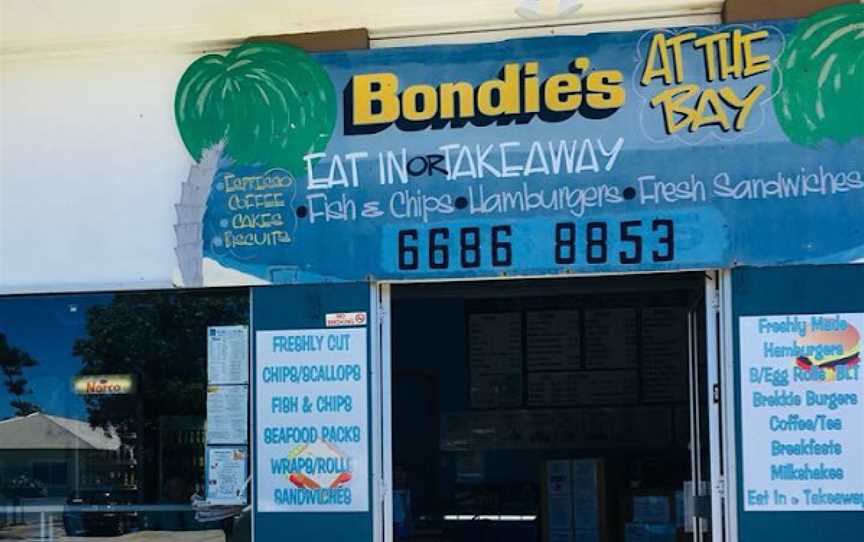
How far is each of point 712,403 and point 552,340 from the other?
14.0 feet

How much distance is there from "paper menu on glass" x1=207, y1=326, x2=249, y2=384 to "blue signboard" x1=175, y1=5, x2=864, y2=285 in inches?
12.9

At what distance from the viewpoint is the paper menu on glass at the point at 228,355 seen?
5660mm

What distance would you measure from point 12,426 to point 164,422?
3.30 feet

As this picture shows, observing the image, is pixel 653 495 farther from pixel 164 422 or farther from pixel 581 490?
pixel 164 422

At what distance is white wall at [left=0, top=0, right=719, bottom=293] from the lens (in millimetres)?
5578

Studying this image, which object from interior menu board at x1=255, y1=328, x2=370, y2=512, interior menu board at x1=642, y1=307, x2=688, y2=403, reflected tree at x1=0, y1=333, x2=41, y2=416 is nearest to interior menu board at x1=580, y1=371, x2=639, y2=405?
interior menu board at x1=642, y1=307, x2=688, y2=403

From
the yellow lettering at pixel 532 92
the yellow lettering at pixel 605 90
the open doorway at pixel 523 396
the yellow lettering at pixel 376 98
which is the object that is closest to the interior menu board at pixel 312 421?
the yellow lettering at pixel 376 98

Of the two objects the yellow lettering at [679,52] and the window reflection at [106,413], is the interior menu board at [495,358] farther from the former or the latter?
the yellow lettering at [679,52]

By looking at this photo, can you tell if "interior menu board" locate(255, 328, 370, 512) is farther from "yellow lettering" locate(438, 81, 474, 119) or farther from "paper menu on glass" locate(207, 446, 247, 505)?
"yellow lettering" locate(438, 81, 474, 119)

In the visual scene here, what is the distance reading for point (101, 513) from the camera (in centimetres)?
587

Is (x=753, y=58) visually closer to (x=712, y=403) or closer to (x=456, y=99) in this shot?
(x=456, y=99)

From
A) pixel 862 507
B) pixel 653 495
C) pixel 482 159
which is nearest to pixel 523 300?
pixel 653 495

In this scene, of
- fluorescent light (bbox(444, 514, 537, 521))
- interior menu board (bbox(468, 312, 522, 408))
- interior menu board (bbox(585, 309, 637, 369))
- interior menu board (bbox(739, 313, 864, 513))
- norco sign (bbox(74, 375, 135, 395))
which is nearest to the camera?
interior menu board (bbox(739, 313, 864, 513))

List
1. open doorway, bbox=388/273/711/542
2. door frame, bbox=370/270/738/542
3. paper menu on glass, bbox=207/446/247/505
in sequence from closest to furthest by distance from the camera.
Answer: door frame, bbox=370/270/738/542 < paper menu on glass, bbox=207/446/247/505 < open doorway, bbox=388/273/711/542
